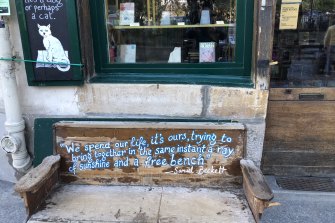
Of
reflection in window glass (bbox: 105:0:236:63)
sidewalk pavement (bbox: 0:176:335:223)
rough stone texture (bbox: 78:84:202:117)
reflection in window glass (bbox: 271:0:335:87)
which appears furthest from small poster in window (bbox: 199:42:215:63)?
sidewalk pavement (bbox: 0:176:335:223)

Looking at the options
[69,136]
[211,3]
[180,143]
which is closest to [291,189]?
[180,143]

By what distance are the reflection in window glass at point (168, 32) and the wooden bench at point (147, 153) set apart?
77 cm

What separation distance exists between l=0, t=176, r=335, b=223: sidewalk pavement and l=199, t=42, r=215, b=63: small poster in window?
1.31 meters

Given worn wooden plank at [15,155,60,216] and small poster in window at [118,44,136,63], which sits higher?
small poster in window at [118,44,136,63]

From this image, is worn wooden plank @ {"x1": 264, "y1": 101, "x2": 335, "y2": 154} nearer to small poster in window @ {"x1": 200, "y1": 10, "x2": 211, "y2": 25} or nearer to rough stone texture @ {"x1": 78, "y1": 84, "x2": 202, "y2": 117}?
rough stone texture @ {"x1": 78, "y1": 84, "x2": 202, "y2": 117}

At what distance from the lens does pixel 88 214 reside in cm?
235

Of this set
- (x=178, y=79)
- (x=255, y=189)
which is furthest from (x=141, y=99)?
(x=255, y=189)

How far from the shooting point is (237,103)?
2.96 metres

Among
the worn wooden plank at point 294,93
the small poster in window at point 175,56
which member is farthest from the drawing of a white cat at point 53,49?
the worn wooden plank at point 294,93

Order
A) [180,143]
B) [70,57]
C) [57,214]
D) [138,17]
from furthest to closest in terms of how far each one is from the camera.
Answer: [138,17]
[70,57]
[180,143]
[57,214]

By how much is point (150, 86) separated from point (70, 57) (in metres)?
0.71

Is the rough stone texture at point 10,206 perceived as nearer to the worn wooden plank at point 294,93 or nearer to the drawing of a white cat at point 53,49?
the drawing of a white cat at point 53,49

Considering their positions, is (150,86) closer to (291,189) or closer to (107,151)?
(107,151)

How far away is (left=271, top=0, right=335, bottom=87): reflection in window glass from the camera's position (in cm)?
320
